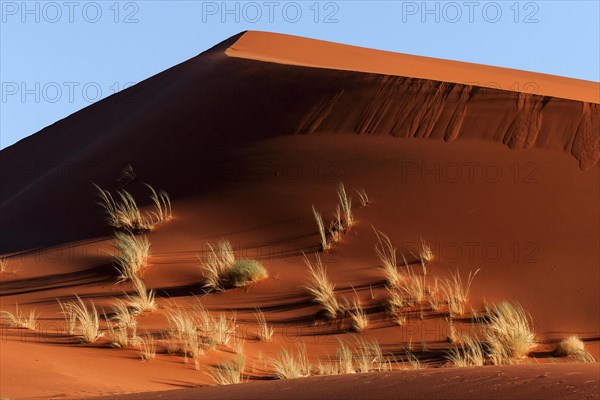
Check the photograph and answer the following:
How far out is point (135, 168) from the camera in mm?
22406

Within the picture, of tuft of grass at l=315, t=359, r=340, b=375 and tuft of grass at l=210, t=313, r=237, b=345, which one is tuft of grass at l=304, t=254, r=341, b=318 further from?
tuft of grass at l=315, t=359, r=340, b=375

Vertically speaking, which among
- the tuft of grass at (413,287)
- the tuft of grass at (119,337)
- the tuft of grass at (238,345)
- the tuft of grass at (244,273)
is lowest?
the tuft of grass at (238,345)

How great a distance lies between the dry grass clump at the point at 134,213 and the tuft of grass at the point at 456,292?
243 inches

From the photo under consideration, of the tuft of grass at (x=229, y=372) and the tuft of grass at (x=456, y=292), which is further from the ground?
the tuft of grass at (x=456, y=292)

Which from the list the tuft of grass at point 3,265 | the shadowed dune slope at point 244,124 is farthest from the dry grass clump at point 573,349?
the tuft of grass at point 3,265

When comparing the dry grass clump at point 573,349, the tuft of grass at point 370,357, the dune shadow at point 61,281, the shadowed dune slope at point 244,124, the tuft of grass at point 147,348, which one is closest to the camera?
the tuft of grass at point 370,357

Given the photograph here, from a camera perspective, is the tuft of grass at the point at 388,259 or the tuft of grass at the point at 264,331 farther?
the tuft of grass at the point at 388,259

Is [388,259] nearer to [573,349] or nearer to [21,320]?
[573,349]

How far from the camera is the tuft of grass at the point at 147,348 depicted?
12125 millimetres

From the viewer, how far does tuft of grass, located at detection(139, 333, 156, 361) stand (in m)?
12.1

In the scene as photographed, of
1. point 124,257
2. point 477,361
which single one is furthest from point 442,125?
point 477,361

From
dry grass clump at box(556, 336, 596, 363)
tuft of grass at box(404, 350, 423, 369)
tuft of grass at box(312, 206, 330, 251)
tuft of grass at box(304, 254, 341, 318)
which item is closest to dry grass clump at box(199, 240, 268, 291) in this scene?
tuft of grass at box(304, 254, 341, 318)

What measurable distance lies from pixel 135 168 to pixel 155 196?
2295mm

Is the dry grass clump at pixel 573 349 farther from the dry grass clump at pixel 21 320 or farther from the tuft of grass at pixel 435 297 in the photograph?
the dry grass clump at pixel 21 320
